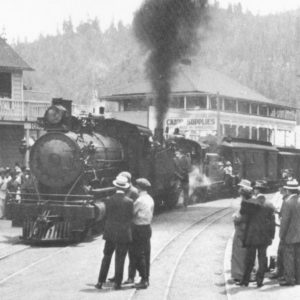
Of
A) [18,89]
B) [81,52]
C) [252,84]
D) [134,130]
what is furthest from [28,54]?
[134,130]

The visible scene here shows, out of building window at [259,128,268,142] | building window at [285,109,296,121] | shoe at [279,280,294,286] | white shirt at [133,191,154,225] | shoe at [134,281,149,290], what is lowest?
shoe at [279,280,294,286]

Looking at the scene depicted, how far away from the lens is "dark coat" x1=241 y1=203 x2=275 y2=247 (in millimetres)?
8477

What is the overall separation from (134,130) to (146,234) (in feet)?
23.9

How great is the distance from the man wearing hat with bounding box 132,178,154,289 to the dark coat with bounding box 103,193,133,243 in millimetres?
219

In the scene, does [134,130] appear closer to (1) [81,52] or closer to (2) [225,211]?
(2) [225,211]

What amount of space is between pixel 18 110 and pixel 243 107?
96.9 feet

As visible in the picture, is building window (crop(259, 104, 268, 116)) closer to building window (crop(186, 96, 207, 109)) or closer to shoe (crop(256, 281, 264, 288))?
building window (crop(186, 96, 207, 109))

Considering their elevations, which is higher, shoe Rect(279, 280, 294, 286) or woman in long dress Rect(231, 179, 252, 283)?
woman in long dress Rect(231, 179, 252, 283)

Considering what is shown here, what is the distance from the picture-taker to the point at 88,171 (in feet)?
43.6

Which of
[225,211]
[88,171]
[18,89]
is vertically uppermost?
[18,89]

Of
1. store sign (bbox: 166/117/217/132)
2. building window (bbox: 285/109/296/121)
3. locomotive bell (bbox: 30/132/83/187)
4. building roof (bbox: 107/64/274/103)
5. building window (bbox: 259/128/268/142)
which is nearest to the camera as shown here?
locomotive bell (bbox: 30/132/83/187)

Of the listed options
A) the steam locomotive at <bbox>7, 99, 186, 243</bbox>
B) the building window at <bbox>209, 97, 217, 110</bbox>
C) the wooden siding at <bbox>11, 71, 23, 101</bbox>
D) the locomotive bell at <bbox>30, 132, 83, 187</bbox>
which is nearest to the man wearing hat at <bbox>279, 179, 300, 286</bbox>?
the steam locomotive at <bbox>7, 99, 186, 243</bbox>

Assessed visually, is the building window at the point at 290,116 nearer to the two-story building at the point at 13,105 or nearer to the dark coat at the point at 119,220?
the two-story building at the point at 13,105

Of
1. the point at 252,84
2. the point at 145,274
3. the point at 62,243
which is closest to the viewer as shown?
the point at 145,274
